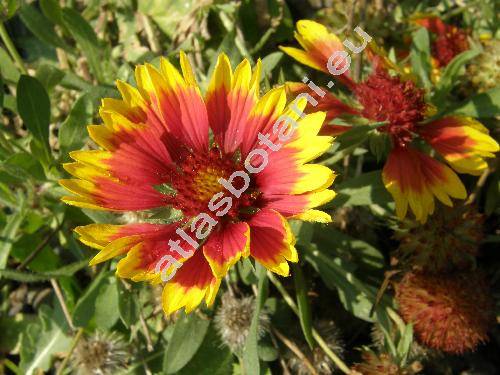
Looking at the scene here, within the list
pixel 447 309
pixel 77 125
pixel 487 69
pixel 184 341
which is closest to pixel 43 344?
pixel 184 341

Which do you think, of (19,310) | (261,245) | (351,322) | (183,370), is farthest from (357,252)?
(19,310)

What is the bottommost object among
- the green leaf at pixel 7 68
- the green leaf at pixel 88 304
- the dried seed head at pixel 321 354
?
the dried seed head at pixel 321 354

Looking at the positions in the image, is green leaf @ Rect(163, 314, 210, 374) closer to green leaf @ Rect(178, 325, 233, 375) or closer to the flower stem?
green leaf @ Rect(178, 325, 233, 375)

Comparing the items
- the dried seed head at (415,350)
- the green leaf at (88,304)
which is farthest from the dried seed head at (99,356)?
the dried seed head at (415,350)

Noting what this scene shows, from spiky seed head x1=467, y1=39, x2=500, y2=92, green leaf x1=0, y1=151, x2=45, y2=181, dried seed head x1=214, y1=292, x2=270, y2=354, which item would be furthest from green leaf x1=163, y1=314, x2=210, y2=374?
spiky seed head x1=467, y1=39, x2=500, y2=92

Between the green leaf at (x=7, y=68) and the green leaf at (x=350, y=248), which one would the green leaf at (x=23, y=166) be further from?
the green leaf at (x=350, y=248)

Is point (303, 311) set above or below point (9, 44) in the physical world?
below

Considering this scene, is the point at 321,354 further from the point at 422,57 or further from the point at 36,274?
the point at 422,57
